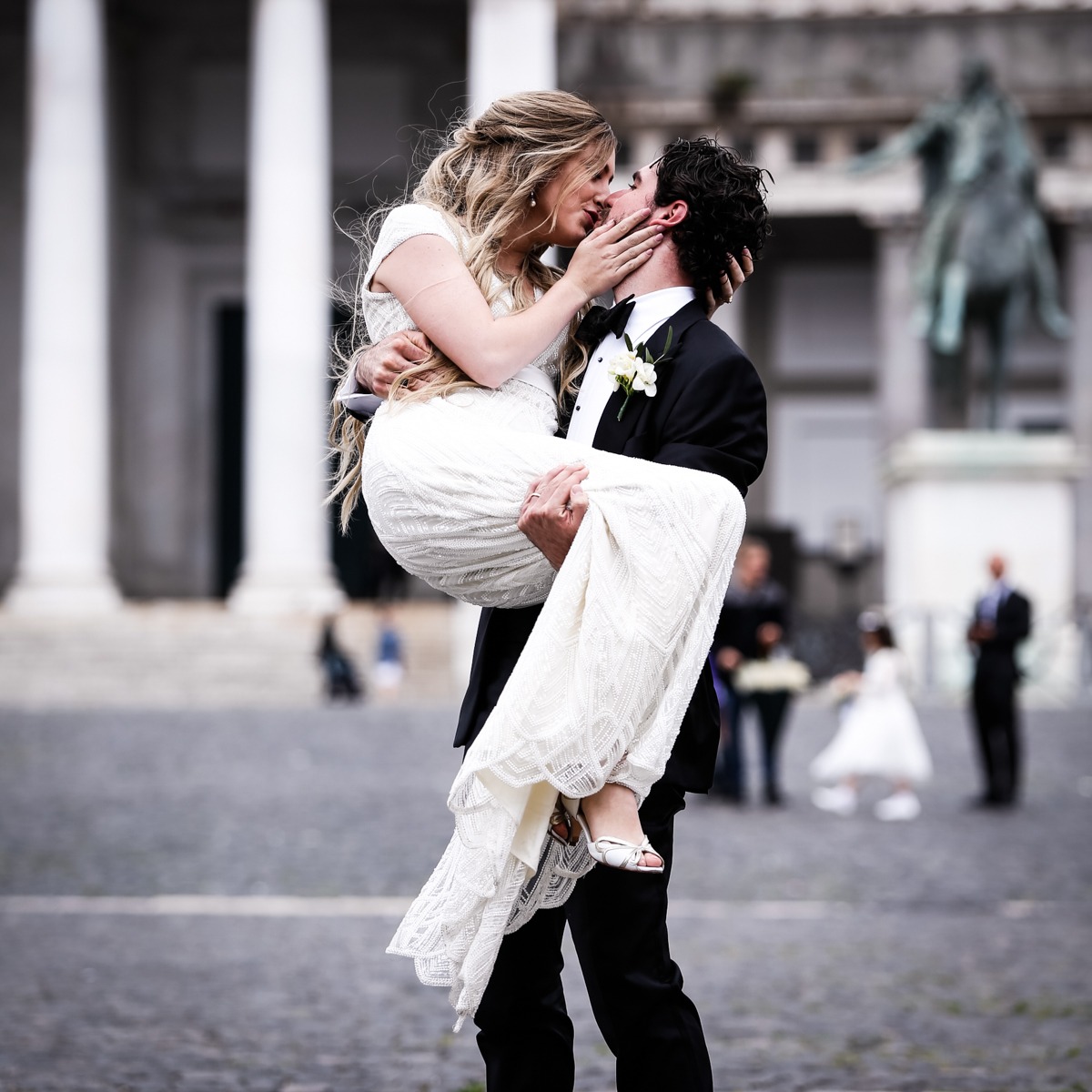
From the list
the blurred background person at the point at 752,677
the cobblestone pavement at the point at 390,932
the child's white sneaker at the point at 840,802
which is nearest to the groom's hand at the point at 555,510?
the cobblestone pavement at the point at 390,932

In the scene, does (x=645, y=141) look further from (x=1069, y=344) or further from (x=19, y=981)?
(x=19, y=981)

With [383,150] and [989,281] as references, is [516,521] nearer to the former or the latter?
[989,281]

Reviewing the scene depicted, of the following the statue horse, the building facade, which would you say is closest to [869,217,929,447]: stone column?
the building facade

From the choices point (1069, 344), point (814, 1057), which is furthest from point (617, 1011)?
point (1069, 344)

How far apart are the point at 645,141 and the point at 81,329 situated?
1140 centimetres

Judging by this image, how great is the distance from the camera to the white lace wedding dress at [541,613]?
250 cm

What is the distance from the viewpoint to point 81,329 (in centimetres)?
2492

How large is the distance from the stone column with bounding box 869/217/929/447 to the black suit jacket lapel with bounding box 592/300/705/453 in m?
29.3

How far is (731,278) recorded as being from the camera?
2777mm

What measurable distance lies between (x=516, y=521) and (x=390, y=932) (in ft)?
14.7

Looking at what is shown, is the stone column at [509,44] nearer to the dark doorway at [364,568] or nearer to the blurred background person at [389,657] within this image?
the dark doorway at [364,568]

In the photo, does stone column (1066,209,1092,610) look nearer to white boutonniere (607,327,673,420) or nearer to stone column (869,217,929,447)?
→ stone column (869,217,929,447)

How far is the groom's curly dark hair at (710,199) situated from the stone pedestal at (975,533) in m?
17.3

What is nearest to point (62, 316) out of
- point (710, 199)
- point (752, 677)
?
point (752, 677)
